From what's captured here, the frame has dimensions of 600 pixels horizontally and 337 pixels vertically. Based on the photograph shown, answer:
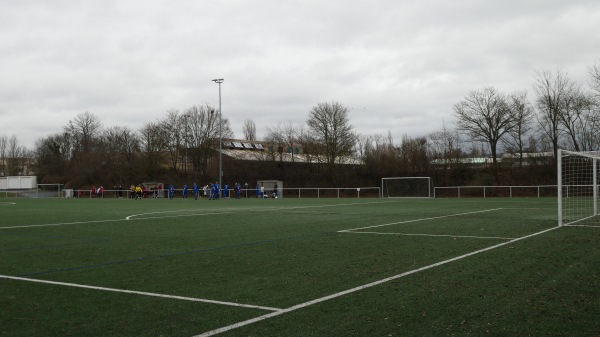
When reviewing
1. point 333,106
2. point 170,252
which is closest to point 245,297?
point 170,252

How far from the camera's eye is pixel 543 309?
557 cm

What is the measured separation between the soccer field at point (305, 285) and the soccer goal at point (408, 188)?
33.5 metres

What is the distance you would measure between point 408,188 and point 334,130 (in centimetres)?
1526

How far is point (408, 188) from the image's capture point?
48.2 metres

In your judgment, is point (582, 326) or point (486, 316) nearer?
point (582, 326)

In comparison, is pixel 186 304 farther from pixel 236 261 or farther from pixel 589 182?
pixel 589 182

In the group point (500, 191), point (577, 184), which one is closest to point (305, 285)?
point (577, 184)

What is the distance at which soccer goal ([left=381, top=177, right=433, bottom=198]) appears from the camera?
153 feet

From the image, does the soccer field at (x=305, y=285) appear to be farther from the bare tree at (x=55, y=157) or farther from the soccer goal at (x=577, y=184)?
the bare tree at (x=55, y=157)

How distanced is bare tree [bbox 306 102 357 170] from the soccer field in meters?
47.2

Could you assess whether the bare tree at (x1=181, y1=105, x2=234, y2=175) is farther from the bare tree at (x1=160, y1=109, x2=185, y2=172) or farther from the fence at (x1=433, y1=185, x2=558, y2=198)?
the fence at (x1=433, y1=185, x2=558, y2=198)

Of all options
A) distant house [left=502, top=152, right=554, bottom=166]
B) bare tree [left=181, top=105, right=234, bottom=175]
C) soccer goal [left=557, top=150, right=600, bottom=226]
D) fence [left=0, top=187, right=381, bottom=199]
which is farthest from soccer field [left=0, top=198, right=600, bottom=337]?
bare tree [left=181, top=105, right=234, bottom=175]

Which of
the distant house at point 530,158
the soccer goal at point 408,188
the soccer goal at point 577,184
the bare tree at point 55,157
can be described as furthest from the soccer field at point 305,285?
the bare tree at point 55,157

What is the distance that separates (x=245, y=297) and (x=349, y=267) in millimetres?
2659
